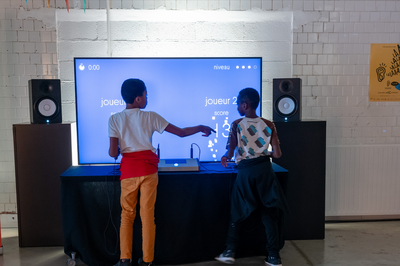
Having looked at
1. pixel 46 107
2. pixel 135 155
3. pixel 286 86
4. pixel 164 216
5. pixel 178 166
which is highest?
pixel 286 86

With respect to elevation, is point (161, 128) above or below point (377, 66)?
below

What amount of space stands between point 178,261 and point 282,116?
151 centimetres

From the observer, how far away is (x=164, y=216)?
2.50 metres

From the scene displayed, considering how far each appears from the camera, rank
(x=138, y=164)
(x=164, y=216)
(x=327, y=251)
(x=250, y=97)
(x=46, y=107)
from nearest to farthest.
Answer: (x=138, y=164), (x=250, y=97), (x=164, y=216), (x=327, y=251), (x=46, y=107)

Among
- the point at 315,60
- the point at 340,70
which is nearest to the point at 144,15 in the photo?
the point at 315,60

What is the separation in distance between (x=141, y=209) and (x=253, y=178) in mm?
790

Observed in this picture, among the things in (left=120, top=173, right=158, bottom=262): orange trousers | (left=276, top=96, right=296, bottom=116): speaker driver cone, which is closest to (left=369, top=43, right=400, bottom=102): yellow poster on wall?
(left=276, top=96, right=296, bottom=116): speaker driver cone

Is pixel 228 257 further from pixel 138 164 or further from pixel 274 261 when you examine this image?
pixel 138 164

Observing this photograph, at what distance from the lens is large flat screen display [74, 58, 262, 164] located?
2.90 metres

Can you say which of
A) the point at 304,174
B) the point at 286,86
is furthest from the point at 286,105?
the point at 304,174

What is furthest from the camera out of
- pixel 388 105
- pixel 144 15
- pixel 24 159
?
pixel 388 105

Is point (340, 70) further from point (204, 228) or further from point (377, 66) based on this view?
point (204, 228)

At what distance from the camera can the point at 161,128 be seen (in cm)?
224

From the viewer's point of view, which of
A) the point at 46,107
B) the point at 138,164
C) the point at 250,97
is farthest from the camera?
the point at 46,107
